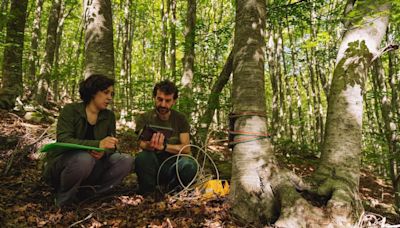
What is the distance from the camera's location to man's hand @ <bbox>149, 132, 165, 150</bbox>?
11.2ft

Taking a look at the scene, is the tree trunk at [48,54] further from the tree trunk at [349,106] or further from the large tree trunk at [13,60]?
the tree trunk at [349,106]

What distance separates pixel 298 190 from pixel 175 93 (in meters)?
1.86

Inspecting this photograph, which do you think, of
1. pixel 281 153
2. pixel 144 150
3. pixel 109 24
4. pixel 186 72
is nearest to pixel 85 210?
pixel 144 150

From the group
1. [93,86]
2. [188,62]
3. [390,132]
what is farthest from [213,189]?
[390,132]

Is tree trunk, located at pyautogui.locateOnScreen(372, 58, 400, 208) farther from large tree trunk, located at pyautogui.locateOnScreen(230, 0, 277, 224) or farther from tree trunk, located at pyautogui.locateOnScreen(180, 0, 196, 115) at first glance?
tree trunk, located at pyautogui.locateOnScreen(180, 0, 196, 115)

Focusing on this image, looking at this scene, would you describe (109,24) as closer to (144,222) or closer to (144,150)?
(144,150)

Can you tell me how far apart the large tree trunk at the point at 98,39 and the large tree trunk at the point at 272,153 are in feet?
6.42

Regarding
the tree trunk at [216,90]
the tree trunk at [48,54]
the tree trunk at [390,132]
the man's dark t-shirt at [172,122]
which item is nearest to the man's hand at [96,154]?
the man's dark t-shirt at [172,122]

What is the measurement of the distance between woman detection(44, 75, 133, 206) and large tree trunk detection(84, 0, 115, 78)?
3.04 feet

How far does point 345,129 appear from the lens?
305cm

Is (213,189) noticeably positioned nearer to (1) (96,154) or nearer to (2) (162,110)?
(2) (162,110)

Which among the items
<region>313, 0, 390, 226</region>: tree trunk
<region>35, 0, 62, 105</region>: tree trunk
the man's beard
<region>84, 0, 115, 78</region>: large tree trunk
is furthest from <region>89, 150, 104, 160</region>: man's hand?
<region>35, 0, 62, 105</region>: tree trunk

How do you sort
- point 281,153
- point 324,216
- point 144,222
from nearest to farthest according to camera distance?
1. point 324,216
2. point 144,222
3. point 281,153

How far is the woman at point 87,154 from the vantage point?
2.96 meters
